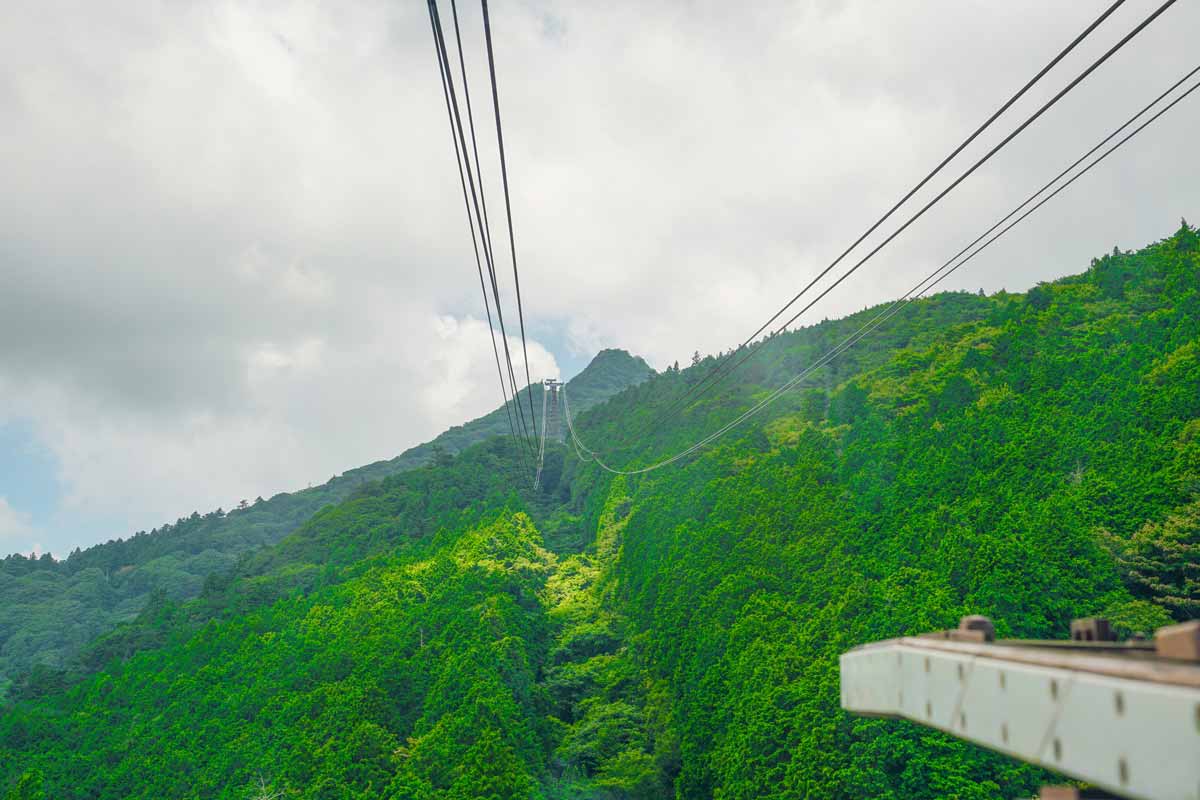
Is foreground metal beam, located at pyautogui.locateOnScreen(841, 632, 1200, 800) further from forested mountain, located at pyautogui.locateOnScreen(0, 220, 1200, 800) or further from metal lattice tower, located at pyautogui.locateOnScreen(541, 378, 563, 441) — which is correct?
metal lattice tower, located at pyautogui.locateOnScreen(541, 378, 563, 441)

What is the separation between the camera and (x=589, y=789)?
19234 millimetres

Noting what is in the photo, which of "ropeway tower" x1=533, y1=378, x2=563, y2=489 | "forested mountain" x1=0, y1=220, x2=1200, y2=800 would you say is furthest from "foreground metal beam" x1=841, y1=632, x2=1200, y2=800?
"ropeway tower" x1=533, y1=378, x2=563, y2=489

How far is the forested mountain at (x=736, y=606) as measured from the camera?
50.2 ft

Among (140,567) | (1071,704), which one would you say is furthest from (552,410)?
(1071,704)

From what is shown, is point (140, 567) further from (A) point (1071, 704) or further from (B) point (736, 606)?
(A) point (1071, 704)

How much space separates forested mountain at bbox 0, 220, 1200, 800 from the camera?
50.2 feet

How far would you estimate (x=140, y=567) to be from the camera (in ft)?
267

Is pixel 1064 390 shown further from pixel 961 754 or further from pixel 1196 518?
pixel 961 754

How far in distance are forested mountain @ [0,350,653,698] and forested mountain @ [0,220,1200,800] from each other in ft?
85.4

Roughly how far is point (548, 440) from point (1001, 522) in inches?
2392

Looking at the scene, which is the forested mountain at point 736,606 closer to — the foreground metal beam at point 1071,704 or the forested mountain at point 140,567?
the foreground metal beam at point 1071,704

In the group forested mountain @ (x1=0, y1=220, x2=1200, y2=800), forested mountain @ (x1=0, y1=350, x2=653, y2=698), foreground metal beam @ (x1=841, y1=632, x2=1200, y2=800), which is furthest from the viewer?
forested mountain @ (x1=0, y1=350, x2=653, y2=698)

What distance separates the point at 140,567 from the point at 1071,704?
9547 centimetres

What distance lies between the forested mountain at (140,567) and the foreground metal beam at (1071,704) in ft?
186
